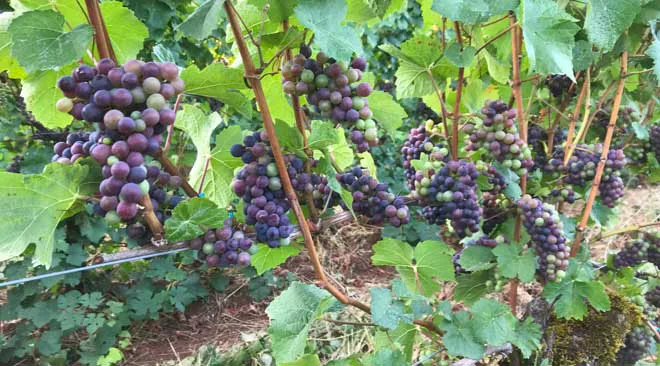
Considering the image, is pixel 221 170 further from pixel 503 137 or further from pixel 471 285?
pixel 471 285

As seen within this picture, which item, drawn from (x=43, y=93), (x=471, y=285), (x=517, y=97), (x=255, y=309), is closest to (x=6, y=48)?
(x=43, y=93)

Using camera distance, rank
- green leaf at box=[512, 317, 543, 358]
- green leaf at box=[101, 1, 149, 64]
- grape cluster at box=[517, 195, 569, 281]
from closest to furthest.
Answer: green leaf at box=[101, 1, 149, 64], green leaf at box=[512, 317, 543, 358], grape cluster at box=[517, 195, 569, 281]

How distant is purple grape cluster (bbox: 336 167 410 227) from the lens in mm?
937

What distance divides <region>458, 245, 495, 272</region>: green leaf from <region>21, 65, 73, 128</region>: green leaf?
38.7 inches

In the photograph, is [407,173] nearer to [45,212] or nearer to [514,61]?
[514,61]

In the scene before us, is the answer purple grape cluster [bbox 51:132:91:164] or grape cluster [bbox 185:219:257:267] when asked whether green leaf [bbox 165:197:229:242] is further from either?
purple grape cluster [bbox 51:132:91:164]

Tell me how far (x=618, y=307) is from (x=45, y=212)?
153cm

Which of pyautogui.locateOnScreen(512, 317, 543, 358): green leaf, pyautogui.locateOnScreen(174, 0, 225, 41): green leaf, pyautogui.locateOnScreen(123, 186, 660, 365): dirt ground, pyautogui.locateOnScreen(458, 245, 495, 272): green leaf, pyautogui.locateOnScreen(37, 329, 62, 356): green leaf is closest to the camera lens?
pyautogui.locateOnScreen(174, 0, 225, 41): green leaf

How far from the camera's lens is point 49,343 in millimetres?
2137

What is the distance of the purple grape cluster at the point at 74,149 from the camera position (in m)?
0.65

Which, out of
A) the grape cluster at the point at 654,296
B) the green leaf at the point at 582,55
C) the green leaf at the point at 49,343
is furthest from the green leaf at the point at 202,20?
the green leaf at the point at 49,343

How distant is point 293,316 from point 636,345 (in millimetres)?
1332

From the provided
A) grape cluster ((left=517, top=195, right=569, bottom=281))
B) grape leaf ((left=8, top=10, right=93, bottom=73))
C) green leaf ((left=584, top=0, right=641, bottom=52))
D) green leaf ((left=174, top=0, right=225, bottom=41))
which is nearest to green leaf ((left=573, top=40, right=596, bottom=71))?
green leaf ((left=584, top=0, right=641, bottom=52))

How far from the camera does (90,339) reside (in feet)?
7.34
